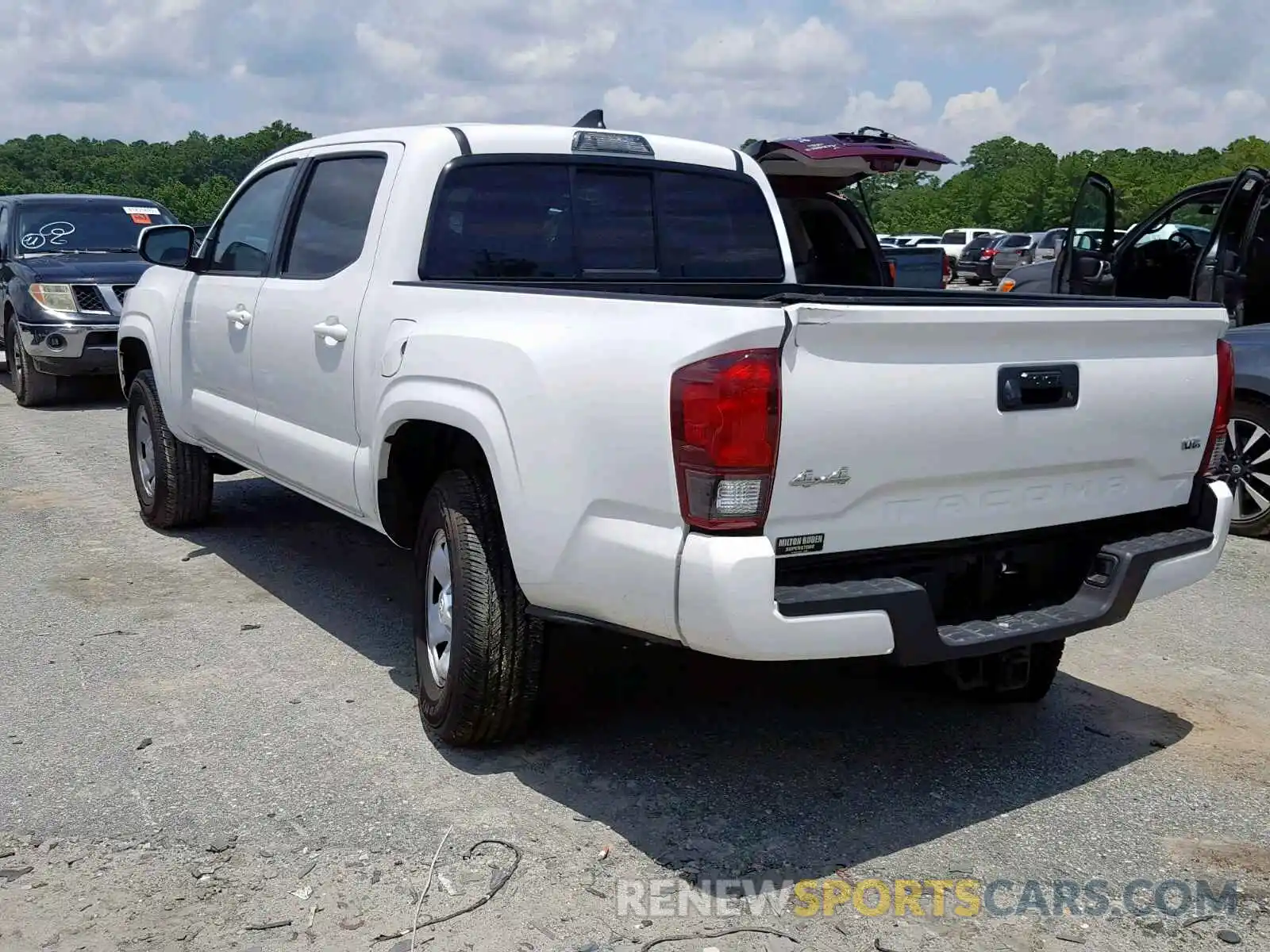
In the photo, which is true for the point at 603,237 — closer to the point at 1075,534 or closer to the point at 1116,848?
the point at 1075,534

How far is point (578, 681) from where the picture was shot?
4910 mm

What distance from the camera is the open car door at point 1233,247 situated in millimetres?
8156

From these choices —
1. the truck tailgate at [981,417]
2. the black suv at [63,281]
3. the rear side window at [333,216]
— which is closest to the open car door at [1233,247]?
the truck tailgate at [981,417]

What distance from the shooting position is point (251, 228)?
595cm

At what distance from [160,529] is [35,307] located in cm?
572

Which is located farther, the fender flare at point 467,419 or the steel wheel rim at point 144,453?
the steel wheel rim at point 144,453

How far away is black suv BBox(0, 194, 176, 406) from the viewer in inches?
467

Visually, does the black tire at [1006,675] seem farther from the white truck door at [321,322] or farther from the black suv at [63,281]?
the black suv at [63,281]

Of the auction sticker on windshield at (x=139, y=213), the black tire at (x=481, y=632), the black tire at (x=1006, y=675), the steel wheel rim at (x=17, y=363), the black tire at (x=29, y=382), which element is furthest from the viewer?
the auction sticker on windshield at (x=139, y=213)

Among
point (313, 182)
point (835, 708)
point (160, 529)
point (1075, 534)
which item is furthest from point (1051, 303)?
point (160, 529)

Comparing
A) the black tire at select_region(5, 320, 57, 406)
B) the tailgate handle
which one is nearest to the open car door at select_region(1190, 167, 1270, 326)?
the tailgate handle

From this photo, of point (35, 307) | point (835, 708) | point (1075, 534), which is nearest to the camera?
point (1075, 534)

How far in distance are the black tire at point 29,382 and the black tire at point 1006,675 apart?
32.4ft

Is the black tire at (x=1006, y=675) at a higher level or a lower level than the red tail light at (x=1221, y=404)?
lower
